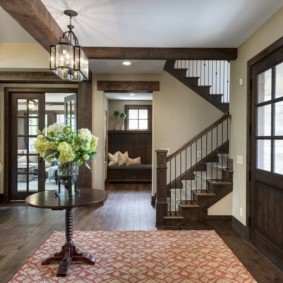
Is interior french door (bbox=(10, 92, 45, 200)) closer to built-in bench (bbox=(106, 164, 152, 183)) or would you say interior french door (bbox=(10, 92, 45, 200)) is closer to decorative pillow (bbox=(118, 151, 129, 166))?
built-in bench (bbox=(106, 164, 152, 183))

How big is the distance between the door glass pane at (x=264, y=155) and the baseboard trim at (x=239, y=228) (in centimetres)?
102

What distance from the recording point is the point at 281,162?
289 centimetres

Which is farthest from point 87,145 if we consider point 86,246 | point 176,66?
point 176,66

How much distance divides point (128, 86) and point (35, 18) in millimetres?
3075

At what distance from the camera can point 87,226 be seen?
13.9 feet

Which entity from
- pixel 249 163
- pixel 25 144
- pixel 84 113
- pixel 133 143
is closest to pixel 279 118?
pixel 249 163

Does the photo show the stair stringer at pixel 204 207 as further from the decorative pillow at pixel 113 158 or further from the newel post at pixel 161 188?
the decorative pillow at pixel 113 158

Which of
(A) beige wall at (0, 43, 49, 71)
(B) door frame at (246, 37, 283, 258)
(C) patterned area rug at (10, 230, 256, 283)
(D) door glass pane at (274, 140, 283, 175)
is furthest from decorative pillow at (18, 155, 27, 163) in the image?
(D) door glass pane at (274, 140, 283, 175)

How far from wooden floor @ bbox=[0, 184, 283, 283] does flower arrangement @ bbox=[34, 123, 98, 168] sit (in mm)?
1311

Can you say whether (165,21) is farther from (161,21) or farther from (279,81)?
(279,81)

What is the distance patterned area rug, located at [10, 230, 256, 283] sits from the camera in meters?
2.67

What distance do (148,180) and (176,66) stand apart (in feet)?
12.6

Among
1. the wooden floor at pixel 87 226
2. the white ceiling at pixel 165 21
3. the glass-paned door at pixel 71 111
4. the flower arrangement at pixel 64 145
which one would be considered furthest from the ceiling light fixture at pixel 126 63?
the wooden floor at pixel 87 226

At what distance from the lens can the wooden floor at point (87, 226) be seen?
2945mm
